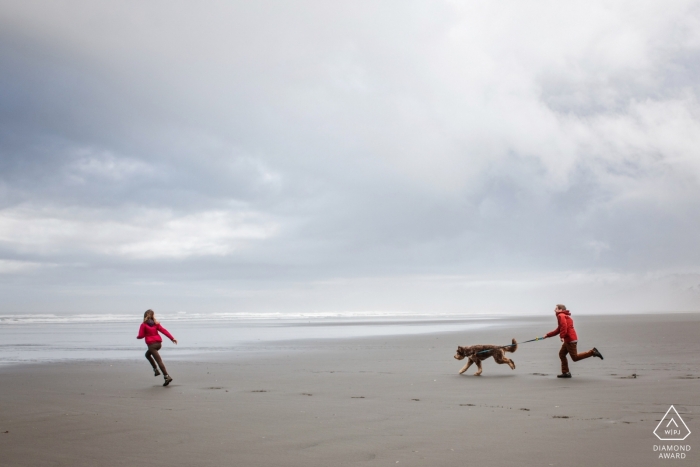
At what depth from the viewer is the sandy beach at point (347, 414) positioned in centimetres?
728

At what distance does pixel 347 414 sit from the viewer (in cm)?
1005

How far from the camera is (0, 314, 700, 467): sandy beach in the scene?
7.28 m

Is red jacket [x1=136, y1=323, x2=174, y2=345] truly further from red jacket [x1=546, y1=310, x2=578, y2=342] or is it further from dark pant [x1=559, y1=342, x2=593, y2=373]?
red jacket [x1=546, y1=310, x2=578, y2=342]

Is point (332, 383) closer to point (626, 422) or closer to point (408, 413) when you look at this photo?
point (408, 413)

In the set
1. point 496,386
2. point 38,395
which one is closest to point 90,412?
point 38,395

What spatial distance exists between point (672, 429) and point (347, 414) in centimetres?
516

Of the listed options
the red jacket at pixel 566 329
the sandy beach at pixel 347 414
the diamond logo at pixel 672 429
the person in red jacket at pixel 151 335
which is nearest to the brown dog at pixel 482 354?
the sandy beach at pixel 347 414

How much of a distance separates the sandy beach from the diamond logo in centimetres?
14

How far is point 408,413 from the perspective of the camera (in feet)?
33.0

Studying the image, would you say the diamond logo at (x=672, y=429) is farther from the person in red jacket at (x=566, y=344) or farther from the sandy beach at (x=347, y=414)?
the person in red jacket at (x=566, y=344)

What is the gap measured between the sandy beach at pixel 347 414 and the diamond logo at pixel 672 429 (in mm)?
139

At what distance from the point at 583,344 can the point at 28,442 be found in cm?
2268

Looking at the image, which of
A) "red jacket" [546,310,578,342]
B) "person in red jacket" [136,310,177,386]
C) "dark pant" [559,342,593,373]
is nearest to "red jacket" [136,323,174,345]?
"person in red jacket" [136,310,177,386]

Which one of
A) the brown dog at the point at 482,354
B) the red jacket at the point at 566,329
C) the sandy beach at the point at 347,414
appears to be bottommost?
the sandy beach at the point at 347,414
